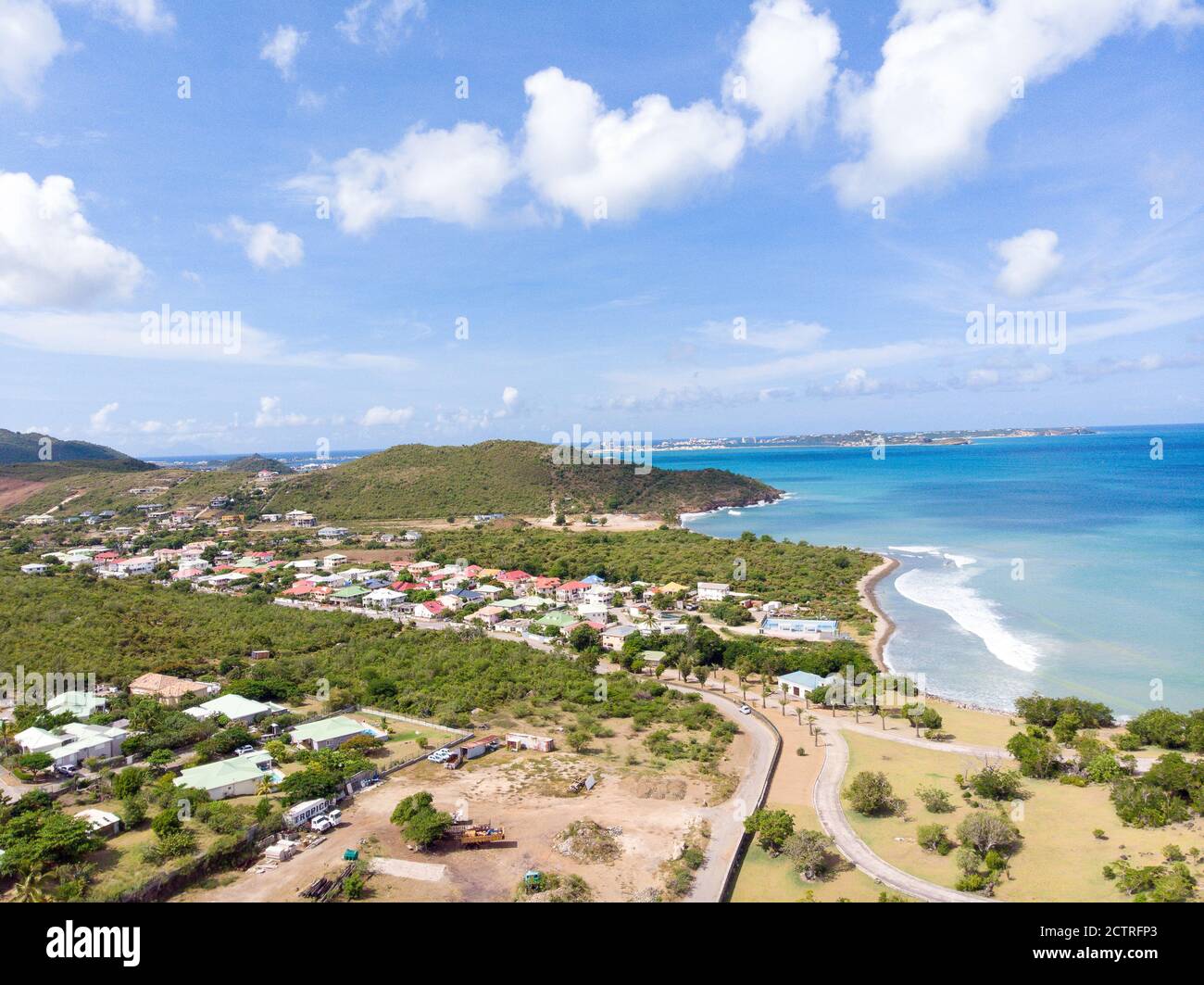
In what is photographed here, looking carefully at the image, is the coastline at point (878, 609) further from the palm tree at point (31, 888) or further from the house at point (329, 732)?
the palm tree at point (31, 888)

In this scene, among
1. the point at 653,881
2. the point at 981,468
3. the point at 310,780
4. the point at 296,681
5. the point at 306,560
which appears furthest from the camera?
the point at 981,468

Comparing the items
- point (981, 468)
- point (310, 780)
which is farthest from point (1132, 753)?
point (981, 468)

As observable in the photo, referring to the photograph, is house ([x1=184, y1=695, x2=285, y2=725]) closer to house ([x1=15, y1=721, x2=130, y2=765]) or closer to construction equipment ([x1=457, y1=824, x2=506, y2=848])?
house ([x1=15, y1=721, x2=130, y2=765])

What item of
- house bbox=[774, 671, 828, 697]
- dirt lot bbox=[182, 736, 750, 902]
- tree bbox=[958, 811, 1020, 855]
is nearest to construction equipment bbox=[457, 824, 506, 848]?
dirt lot bbox=[182, 736, 750, 902]

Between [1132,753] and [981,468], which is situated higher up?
[981,468]

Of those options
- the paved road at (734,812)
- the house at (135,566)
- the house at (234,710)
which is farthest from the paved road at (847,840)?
the house at (135,566)

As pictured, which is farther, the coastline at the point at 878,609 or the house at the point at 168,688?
the coastline at the point at 878,609

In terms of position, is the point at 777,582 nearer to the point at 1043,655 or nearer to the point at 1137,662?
the point at 1043,655

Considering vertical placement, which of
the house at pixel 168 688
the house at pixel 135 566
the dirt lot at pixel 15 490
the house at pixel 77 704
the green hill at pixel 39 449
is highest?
the green hill at pixel 39 449
